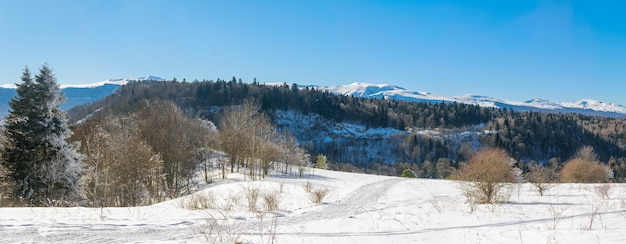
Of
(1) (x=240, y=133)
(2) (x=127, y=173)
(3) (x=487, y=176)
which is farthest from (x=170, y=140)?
(3) (x=487, y=176)

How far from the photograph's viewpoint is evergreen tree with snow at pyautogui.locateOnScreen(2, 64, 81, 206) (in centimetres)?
2062

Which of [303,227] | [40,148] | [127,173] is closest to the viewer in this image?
[303,227]

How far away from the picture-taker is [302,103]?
19312cm

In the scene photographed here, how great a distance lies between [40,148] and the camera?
68.9 ft

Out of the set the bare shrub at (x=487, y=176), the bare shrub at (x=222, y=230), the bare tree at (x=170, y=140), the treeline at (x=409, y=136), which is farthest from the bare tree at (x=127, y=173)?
the treeline at (x=409, y=136)

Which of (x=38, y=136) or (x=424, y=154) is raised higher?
(x=38, y=136)

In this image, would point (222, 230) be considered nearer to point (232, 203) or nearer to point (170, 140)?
point (232, 203)

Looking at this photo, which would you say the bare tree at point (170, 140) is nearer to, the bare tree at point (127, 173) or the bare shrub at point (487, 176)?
the bare tree at point (127, 173)

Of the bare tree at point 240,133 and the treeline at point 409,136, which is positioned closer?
the bare tree at point 240,133

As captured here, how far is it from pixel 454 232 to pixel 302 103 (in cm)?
18595

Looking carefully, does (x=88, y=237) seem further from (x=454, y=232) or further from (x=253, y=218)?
(x=454, y=232)

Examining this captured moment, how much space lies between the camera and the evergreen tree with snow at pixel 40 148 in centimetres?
2062

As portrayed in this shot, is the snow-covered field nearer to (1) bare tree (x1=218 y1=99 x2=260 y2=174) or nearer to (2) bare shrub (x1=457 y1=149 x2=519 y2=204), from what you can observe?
(2) bare shrub (x1=457 y1=149 x2=519 y2=204)

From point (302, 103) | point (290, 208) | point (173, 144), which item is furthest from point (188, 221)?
point (302, 103)
